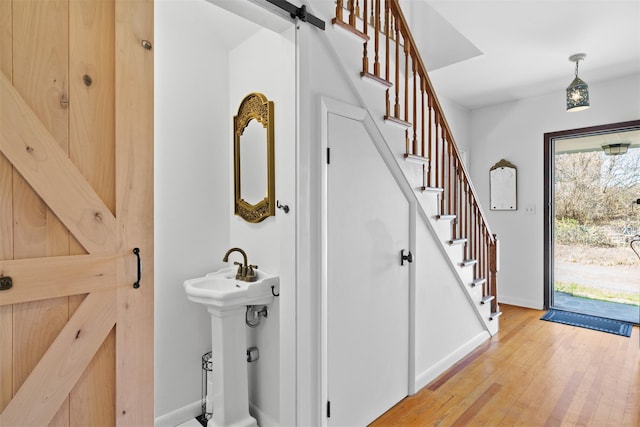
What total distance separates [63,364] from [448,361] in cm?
252

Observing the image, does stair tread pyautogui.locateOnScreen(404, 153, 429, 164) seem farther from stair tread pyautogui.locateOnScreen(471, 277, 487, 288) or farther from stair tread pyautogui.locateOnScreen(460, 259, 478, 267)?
stair tread pyautogui.locateOnScreen(471, 277, 487, 288)

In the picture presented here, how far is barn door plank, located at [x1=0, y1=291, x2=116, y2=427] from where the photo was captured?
3.53ft

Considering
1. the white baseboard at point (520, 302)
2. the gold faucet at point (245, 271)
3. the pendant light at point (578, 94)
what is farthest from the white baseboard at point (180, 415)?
the pendant light at point (578, 94)

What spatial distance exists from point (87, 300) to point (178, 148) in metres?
1.21

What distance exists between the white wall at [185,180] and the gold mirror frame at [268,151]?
12 centimetres

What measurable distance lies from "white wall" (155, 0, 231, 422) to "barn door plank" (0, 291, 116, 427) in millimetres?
923

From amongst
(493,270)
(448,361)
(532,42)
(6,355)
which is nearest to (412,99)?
(532,42)

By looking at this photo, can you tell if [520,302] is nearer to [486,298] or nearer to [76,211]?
[486,298]

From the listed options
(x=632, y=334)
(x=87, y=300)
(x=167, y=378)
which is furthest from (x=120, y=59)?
(x=632, y=334)

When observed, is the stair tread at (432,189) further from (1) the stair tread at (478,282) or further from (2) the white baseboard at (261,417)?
(2) the white baseboard at (261,417)

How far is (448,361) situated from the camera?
276cm

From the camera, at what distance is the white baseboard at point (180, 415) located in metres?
2.10

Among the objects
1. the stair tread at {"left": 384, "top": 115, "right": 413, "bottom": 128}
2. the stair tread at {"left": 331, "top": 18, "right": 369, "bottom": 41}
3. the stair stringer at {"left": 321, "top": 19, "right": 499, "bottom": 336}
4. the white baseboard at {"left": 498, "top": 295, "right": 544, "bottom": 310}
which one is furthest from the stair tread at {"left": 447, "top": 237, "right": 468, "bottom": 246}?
the white baseboard at {"left": 498, "top": 295, "right": 544, "bottom": 310}

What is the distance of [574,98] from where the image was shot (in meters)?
3.33
